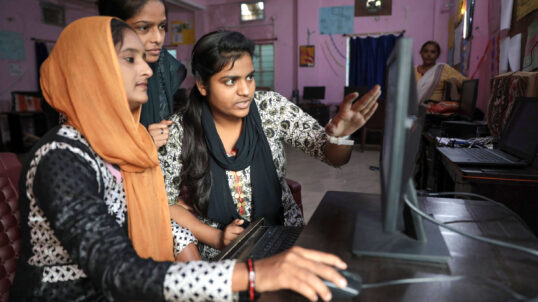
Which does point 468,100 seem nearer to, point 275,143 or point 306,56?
point 275,143

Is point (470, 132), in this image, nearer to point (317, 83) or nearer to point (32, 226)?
point (32, 226)

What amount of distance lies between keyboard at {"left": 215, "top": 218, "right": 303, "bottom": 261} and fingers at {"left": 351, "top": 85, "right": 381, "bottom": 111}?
397 mm

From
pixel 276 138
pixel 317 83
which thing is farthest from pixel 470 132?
pixel 317 83

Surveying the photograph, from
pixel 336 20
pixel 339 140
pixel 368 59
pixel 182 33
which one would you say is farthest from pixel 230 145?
pixel 182 33

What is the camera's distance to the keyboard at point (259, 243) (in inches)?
29.8

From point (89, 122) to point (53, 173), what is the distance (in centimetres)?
15

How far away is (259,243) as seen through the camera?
83 cm

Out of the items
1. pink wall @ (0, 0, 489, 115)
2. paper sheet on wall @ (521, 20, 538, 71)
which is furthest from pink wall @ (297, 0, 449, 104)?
paper sheet on wall @ (521, 20, 538, 71)

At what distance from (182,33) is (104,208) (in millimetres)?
8473

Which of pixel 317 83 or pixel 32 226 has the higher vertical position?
pixel 317 83

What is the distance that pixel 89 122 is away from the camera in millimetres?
729

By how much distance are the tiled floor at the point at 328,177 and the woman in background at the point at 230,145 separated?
1561mm

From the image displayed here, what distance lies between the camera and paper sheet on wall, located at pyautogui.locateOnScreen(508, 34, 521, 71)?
2027mm

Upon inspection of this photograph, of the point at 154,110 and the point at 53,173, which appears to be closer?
the point at 53,173
